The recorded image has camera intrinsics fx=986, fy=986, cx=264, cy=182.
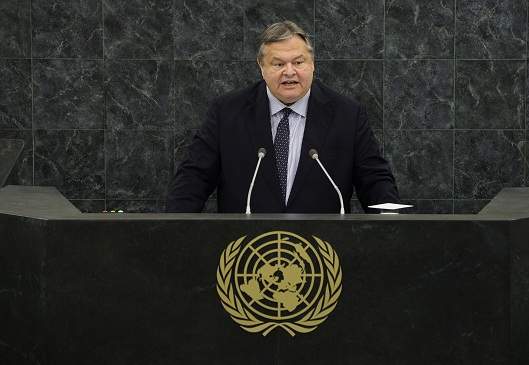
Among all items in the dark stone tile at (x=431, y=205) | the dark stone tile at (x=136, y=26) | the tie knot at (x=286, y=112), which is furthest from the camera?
the dark stone tile at (x=431, y=205)

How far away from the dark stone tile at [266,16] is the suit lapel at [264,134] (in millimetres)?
3174

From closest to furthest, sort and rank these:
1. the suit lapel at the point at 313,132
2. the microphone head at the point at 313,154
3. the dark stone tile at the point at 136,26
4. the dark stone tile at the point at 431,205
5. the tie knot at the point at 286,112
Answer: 1. the microphone head at the point at 313,154
2. the suit lapel at the point at 313,132
3. the tie knot at the point at 286,112
4. the dark stone tile at the point at 136,26
5. the dark stone tile at the point at 431,205

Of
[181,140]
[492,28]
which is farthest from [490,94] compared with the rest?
[181,140]

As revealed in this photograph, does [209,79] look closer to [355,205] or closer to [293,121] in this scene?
[355,205]

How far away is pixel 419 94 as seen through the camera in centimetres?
731

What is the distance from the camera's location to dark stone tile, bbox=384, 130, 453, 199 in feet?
24.1

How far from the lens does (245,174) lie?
3.90m

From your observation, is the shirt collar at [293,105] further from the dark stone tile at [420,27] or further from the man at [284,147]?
the dark stone tile at [420,27]

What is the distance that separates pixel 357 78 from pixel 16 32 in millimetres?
2517

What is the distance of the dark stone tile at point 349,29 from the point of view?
7.21m

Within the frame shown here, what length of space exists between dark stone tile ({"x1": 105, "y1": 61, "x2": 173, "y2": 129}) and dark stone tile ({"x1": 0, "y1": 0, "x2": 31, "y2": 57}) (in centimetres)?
63
